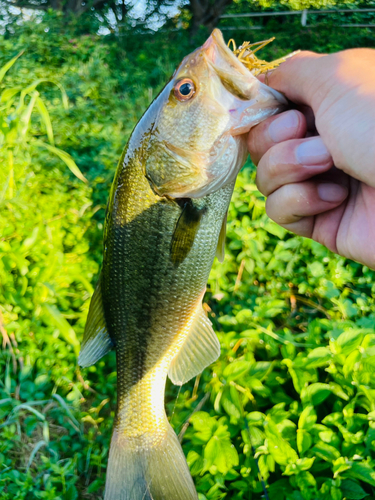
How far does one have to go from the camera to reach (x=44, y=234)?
2689 mm

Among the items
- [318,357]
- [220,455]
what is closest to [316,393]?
[318,357]

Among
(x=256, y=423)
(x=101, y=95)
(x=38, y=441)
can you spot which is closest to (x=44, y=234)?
(x=38, y=441)

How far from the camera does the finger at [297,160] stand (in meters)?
1.18

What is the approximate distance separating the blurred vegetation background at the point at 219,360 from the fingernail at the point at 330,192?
2.21 feet

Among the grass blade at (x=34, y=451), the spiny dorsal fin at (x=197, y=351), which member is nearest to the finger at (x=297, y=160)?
the spiny dorsal fin at (x=197, y=351)

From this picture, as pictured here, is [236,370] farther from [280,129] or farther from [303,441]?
[280,129]

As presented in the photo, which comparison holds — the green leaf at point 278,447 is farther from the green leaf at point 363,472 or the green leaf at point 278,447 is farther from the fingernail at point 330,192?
the fingernail at point 330,192

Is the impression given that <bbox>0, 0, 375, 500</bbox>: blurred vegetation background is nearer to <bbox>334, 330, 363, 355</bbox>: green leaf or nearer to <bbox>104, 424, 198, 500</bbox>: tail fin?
<bbox>334, 330, 363, 355</bbox>: green leaf

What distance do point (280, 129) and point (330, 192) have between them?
299 mm

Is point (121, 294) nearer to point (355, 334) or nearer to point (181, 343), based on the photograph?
point (181, 343)

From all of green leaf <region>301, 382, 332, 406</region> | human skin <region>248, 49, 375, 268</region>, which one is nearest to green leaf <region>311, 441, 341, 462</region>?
green leaf <region>301, 382, 332, 406</region>

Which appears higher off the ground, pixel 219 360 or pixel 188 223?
pixel 188 223

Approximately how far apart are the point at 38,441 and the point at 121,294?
4.61 feet

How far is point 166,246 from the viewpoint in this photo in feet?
4.47
